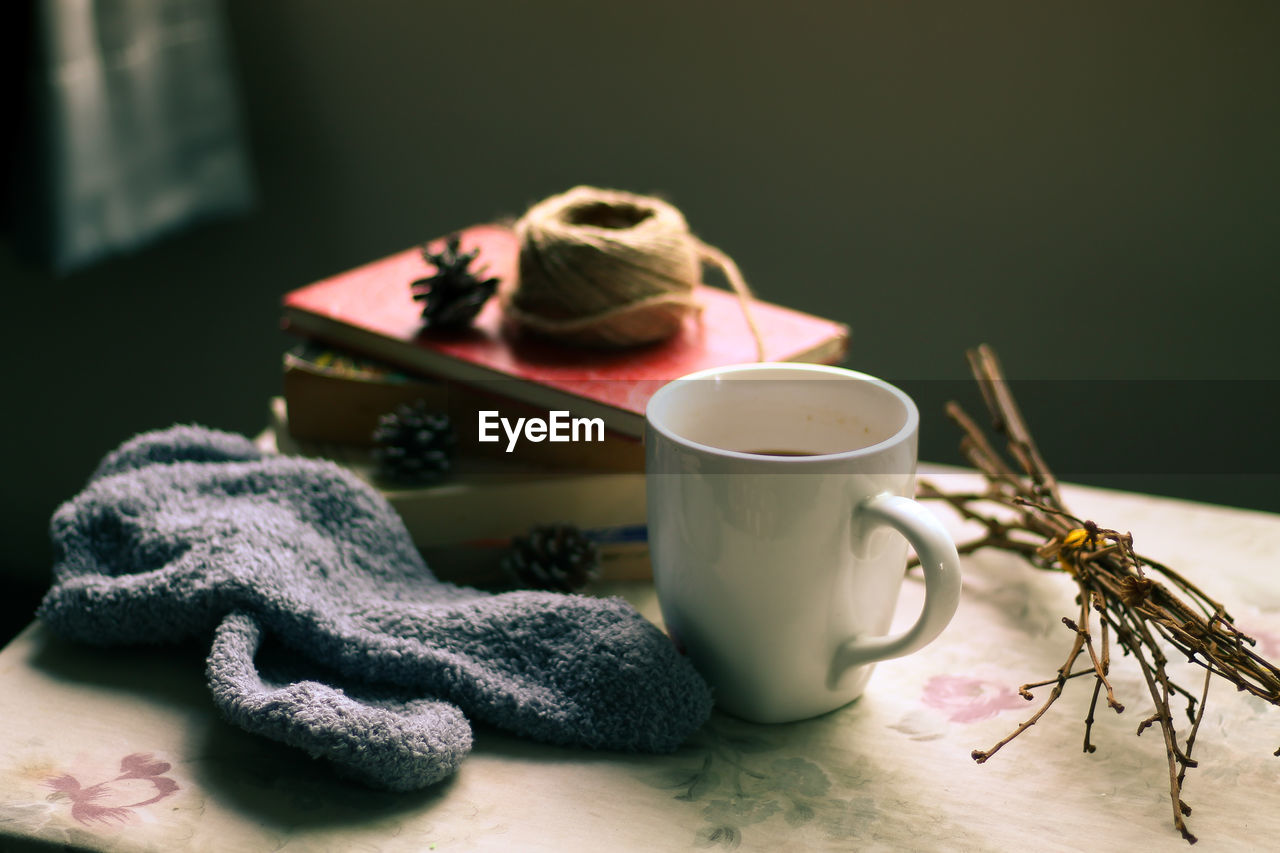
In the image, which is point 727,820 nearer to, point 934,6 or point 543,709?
point 543,709

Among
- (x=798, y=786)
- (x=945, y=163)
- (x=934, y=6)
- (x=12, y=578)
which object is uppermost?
(x=934, y=6)

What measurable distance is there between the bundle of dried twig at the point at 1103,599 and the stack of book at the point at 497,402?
0.12 m

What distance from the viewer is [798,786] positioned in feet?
1.48

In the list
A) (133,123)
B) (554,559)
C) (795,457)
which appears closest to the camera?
(795,457)

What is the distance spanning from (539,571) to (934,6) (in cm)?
81

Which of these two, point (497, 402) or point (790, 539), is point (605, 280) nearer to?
point (497, 402)

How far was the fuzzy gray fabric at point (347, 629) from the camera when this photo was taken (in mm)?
442

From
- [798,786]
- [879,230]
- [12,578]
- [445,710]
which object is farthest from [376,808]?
[12,578]

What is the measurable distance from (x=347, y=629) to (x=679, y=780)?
0.53ft

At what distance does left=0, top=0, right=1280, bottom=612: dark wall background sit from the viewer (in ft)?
3.59

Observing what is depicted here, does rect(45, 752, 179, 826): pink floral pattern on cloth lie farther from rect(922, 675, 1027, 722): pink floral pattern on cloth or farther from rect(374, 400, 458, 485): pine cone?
rect(922, 675, 1027, 722): pink floral pattern on cloth

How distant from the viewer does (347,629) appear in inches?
19.1

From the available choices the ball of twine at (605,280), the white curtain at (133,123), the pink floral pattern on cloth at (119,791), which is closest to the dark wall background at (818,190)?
the white curtain at (133,123)

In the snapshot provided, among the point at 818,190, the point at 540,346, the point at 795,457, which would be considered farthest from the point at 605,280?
the point at 818,190
